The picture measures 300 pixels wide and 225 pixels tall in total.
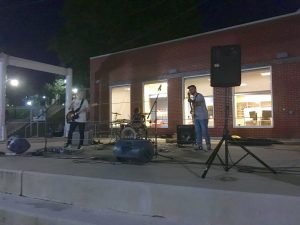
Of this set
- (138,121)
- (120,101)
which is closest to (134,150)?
(138,121)

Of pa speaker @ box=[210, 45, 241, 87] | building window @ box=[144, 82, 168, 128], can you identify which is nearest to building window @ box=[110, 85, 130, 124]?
building window @ box=[144, 82, 168, 128]

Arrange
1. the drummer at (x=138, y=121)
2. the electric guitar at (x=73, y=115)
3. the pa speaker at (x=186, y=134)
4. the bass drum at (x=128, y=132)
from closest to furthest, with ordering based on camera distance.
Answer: the electric guitar at (x=73, y=115)
the pa speaker at (x=186, y=134)
the bass drum at (x=128, y=132)
the drummer at (x=138, y=121)

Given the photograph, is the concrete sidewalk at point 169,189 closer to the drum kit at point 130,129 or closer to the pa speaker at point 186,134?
the pa speaker at point 186,134

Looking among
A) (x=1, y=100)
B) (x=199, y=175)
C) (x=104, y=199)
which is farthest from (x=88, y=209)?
(x=1, y=100)

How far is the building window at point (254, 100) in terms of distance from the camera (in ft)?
49.3

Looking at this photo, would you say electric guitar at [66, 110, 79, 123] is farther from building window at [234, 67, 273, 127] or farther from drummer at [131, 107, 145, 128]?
building window at [234, 67, 273, 127]

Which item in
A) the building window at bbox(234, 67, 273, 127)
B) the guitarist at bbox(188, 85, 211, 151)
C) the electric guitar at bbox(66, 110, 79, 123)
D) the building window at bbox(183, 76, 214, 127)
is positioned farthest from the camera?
the building window at bbox(183, 76, 214, 127)

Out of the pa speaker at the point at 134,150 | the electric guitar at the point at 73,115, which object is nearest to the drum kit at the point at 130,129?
the electric guitar at the point at 73,115

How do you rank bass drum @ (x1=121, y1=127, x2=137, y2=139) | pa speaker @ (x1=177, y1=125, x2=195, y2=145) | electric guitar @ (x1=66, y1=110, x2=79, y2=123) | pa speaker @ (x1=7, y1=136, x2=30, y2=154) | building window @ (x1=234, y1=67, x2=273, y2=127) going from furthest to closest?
1. building window @ (x1=234, y1=67, x2=273, y2=127)
2. bass drum @ (x1=121, y1=127, x2=137, y2=139)
3. pa speaker @ (x1=177, y1=125, x2=195, y2=145)
4. electric guitar @ (x1=66, y1=110, x2=79, y2=123)
5. pa speaker @ (x1=7, y1=136, x2=30, y2=154)

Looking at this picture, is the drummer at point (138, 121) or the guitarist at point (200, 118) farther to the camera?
the drummer at point (138, 121)

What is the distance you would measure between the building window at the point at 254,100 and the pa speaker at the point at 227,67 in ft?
29.8

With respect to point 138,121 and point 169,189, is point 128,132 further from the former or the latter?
point 169,189

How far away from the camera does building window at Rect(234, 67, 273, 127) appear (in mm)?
15016

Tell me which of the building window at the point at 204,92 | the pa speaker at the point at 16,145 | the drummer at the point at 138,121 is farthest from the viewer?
the building window at the point at 204,92
